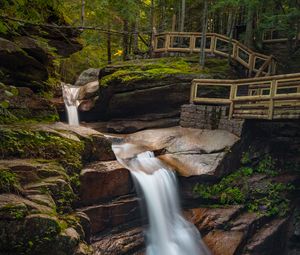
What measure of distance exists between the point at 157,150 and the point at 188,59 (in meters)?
6.68

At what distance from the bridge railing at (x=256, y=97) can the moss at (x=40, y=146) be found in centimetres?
643

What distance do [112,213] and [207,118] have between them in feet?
19.8

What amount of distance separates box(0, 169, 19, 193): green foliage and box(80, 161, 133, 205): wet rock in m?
2.12

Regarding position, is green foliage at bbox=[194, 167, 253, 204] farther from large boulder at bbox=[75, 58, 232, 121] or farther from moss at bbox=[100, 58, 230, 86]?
moss at bbox=[100, 58, 230, 86]

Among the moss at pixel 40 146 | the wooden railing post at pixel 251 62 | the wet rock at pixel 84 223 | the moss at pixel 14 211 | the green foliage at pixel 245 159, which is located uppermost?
the wooden railing post at pixel 251 62

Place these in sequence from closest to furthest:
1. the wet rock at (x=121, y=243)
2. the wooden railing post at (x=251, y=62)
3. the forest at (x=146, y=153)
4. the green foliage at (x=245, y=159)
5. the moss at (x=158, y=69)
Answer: the forest at (x=146, y=153) → the wet rock at (x=121, y=243) → the green foliage at (x=245, y=159) → the moss at (x=158, y=69) → the wooden railing post at (x=251, y=62)

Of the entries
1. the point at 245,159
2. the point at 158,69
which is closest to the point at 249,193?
the point at 245,159

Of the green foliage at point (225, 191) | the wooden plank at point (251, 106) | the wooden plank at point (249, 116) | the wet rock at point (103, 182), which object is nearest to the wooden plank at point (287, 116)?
the wooden plank at point (249, 116)

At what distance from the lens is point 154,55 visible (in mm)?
18000

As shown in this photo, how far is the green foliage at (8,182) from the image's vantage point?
578cm

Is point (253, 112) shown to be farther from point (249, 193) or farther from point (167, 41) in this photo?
point (167, 41)

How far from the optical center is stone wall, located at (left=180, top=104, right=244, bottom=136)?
12521 mm

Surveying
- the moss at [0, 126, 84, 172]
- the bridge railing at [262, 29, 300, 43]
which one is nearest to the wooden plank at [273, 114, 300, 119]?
the moss at [0, 126, 84, 172]

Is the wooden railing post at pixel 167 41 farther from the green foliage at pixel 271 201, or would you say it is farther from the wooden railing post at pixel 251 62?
the green foliage at pixel 271 201
